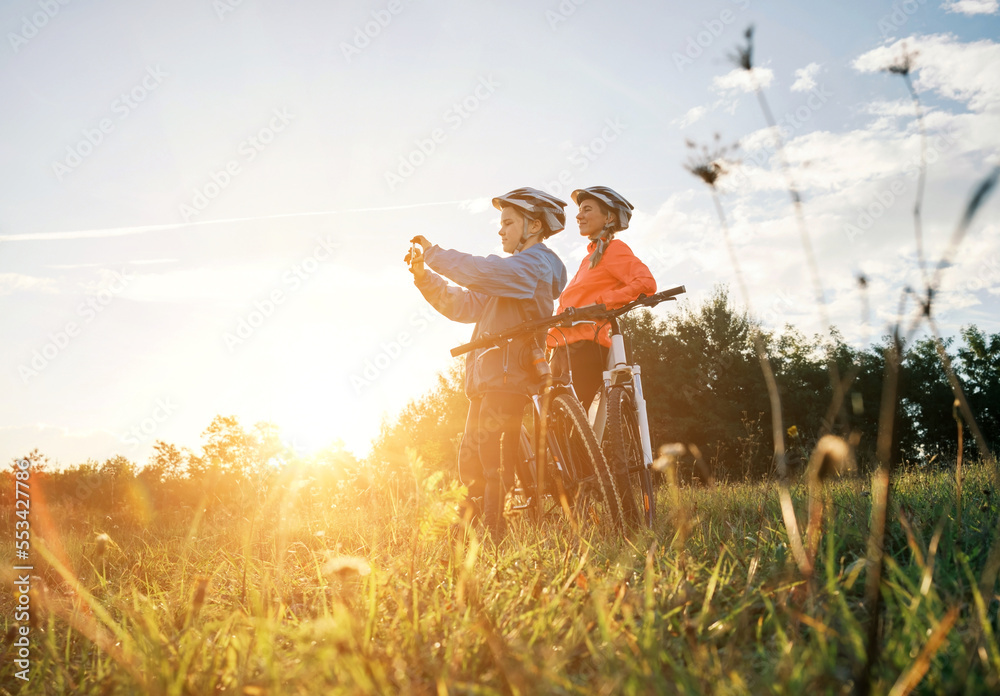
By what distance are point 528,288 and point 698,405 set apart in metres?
21.4

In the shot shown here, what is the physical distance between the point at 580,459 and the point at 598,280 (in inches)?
68.8

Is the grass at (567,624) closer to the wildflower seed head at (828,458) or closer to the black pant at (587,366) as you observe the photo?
the wildflower seed head at (828,458)

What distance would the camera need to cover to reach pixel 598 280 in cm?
489

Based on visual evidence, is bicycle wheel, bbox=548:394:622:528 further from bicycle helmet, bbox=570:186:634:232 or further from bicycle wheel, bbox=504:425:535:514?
bicycle helmet, bbox=570:186:634:232

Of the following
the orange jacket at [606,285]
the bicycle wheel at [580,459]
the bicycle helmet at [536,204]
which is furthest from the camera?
the orange jacket at [606,285]

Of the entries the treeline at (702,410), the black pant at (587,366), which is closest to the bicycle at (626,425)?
the black pant at (587,366)

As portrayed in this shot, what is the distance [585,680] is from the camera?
1.40m

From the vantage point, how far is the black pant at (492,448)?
3592 mm

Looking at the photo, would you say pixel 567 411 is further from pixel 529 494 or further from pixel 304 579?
pixel 304 579

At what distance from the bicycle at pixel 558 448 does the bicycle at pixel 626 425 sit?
84mm

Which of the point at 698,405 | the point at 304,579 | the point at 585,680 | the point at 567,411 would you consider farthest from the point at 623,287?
the point at 698,405

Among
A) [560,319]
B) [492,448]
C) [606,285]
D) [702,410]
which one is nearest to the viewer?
[560,319]

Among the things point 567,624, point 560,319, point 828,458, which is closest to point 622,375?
point 560,319

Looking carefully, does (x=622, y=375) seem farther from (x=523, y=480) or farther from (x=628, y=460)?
(x=523, y=480)
